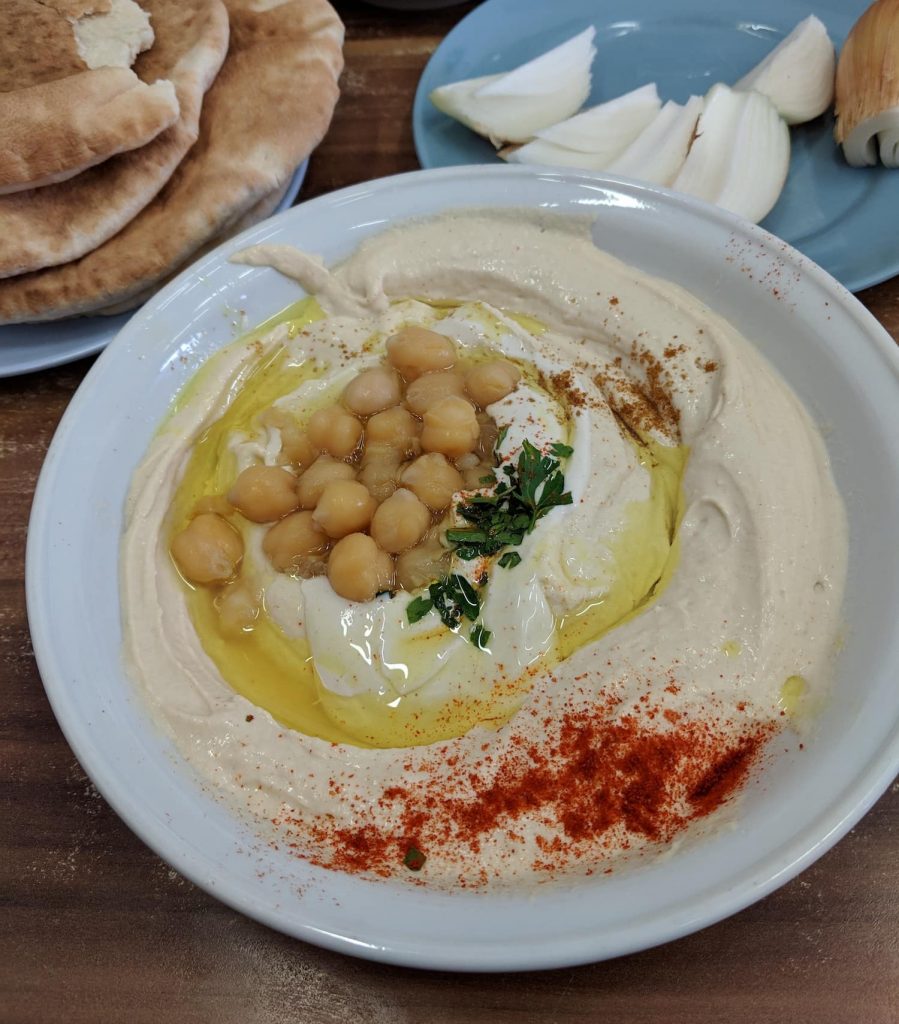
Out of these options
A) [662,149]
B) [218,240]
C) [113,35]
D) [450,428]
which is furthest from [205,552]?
[662,149]

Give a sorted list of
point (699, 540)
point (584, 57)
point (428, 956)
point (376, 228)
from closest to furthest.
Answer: point (428, 956), point (699, 540), point (376, 228), point (584, 57)

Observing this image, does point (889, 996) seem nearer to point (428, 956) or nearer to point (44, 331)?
point (428, 956)

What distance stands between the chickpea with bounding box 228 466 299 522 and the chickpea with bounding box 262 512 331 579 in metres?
0.05

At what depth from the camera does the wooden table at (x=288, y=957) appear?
67.8 inches

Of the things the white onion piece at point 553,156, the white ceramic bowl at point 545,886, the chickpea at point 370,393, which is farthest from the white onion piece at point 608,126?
the chickpea at point 370,393

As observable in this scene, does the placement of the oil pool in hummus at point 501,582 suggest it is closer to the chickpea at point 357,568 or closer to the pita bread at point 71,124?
the chickpea at point 357,568

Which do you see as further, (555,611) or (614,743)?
(555,611)

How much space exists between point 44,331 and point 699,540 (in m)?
2.18

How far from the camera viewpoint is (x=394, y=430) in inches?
91.0

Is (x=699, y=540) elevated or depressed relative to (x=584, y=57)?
depressed

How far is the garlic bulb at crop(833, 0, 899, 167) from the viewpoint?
2670mm

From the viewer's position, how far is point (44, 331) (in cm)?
265

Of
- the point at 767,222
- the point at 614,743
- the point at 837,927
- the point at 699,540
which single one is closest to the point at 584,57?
the point at 767,222

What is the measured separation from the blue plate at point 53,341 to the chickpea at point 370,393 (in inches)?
33.1
